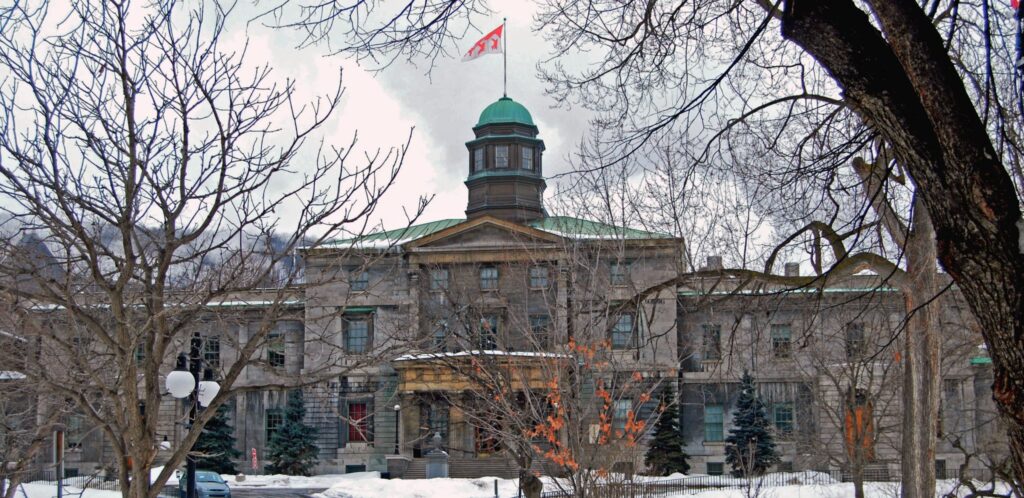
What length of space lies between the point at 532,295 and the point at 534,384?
8.87 meters

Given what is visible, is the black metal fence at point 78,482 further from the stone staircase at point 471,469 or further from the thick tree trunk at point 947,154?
the thick tree trunk at point 947,154

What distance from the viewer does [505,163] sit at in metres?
58.2

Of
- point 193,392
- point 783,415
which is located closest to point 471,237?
point 783,415

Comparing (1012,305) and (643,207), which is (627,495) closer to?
(643,207)

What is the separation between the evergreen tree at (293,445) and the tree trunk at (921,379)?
124ft

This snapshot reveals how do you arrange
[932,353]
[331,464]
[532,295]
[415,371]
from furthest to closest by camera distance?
[331,464]
[415,371]
[532,295]
[932,353]

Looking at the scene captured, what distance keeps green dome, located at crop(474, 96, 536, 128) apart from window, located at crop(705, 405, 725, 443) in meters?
17.9

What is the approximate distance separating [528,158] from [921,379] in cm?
4356

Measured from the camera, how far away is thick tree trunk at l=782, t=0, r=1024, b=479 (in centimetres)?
480

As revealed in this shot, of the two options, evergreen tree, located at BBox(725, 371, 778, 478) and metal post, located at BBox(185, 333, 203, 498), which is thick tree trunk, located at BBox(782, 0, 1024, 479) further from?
evergreen tree, located at BBox(725, 371, 778, 478)

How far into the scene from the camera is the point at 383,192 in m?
9.43

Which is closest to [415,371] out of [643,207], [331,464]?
[331,464]

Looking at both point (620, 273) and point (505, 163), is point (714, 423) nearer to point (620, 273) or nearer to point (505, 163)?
point (505, 163)

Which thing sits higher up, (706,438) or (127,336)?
(127,336)
